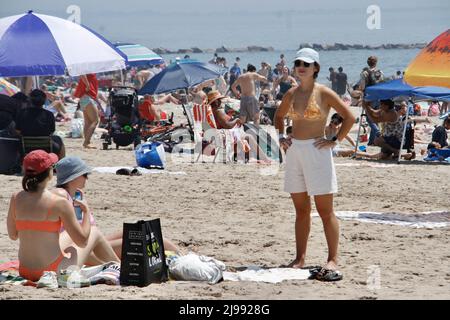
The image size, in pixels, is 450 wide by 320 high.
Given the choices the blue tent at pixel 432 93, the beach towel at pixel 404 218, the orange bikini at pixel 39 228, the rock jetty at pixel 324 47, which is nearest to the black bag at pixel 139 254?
the orange bikini at pixel 39 228

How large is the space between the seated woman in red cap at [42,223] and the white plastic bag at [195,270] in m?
0.64

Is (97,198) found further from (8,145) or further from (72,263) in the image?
(72,263)

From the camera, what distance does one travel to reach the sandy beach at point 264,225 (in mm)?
5867

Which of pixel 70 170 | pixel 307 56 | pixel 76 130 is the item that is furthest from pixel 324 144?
pixel 76 130

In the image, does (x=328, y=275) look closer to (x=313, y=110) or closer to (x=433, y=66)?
(x=313, y=110)

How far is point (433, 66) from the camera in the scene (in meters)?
8.95

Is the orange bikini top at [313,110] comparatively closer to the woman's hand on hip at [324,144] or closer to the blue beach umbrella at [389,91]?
the woman's hand on hip at [324,144]

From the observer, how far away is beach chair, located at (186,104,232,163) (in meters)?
13.4

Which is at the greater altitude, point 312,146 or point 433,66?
point 433,66

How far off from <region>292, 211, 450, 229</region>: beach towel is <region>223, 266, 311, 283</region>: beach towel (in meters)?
2.29

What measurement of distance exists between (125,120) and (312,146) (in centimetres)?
885
